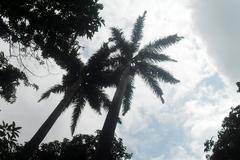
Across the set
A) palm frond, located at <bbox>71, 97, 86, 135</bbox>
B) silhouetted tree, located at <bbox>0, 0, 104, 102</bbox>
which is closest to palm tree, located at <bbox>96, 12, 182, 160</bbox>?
palm frond, located at <bbox>71, 97, 86, 135</bbox>


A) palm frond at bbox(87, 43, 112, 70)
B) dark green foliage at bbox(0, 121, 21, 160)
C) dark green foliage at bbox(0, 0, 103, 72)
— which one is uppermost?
palm frond at bbox(87, 43, 112, 70)

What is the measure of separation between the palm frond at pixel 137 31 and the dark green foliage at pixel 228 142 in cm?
976

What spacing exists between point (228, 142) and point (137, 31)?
1260cm

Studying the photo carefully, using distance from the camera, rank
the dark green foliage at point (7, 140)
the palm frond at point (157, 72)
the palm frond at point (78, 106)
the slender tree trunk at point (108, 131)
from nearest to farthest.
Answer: the dark green foliage at point (7, 140), the slender tree trunk at point (108, 131), the palm frond at point (157, 72), the palm frond at point (78, 106)

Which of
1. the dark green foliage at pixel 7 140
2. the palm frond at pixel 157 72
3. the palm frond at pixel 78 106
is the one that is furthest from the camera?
the palm frond at pixel 78 106

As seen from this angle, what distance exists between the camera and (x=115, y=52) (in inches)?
960

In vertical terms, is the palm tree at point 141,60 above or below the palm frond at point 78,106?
above

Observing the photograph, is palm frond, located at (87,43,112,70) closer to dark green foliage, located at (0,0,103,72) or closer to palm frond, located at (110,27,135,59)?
palm frond, located at (110,27,135,59)

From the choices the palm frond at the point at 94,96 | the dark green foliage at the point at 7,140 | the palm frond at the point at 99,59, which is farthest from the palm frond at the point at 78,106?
the dark green foliage at the point at 7,140

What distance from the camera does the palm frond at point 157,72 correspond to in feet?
76.5

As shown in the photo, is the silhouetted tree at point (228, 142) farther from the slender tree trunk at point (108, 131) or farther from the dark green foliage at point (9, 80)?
the dark green foliage at point (9, 80)

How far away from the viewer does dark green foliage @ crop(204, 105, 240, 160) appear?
15812mm

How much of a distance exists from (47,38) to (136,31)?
14880 millimetres

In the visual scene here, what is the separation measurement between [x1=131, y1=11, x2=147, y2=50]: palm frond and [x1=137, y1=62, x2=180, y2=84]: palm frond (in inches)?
74.0
